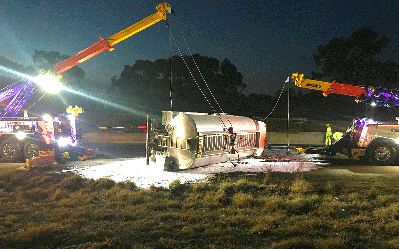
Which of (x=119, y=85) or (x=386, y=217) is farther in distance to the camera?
(x=119, y=85)

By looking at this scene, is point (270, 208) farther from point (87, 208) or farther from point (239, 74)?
point (239, 74)

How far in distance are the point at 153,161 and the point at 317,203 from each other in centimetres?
709

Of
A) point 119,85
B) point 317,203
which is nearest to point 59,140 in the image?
point 317,203

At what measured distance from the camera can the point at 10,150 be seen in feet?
50.6

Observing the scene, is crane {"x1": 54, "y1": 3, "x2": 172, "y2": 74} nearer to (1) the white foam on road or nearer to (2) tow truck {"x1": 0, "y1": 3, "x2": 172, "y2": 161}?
(2) tow truck {"x1": 0, "y1": 3, "x2": 172, "y2": 161}

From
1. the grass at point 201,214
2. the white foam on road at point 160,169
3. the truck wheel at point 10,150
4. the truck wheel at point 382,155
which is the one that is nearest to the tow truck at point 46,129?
the truck wheel at point 10,150

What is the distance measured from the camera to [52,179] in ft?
36.4

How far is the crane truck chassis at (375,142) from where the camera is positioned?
47.5ft

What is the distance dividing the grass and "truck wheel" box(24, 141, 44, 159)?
14.0 ft

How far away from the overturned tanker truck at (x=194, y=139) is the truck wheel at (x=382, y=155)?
571 cm

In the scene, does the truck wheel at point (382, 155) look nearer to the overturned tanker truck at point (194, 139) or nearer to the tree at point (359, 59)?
the overturned tanker truck at point (194, 139)

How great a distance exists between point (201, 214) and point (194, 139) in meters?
5.05

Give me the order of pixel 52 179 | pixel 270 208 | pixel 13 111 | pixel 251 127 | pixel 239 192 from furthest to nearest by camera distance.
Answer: pixel 13 111
pixel 251 127
pixel 52 179
pixel 239 192
pixel 270 208

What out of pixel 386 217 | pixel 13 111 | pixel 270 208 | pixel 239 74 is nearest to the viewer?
pixel 386 217
